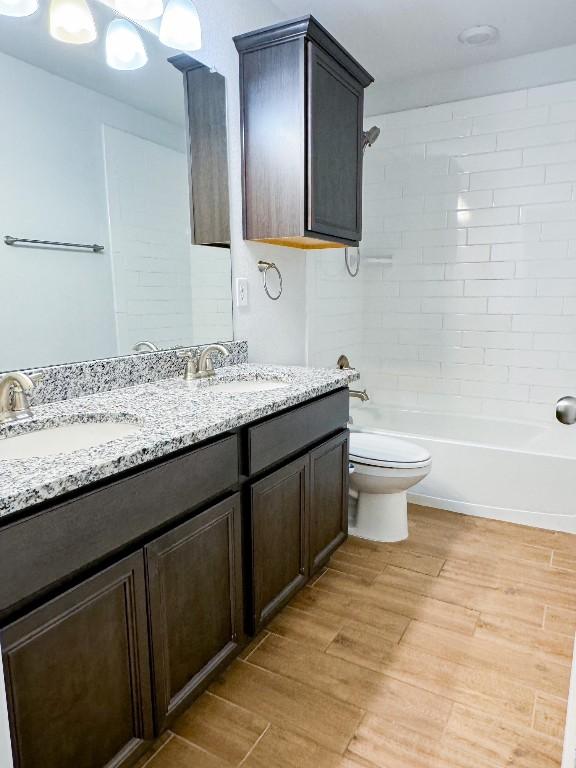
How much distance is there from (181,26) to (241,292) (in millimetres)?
1004

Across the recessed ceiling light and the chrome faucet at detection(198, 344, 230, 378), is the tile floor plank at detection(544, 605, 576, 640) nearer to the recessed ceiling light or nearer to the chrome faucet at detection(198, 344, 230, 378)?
the chrome faucet at detection(198, 344, 230, 378)

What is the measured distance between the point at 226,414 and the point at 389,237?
2.56 meters

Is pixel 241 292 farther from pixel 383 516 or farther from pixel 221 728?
pixel 221 728

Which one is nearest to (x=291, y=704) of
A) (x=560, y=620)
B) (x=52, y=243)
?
(x=560, y=620)

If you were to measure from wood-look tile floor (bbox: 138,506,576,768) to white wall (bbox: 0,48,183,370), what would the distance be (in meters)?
1.14

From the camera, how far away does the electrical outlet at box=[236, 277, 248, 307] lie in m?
2.34

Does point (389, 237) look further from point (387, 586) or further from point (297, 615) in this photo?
point (297, 615)

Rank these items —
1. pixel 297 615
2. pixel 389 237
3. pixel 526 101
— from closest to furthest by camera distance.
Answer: pixel 297 615, pixel 526 101, pixel 389 237

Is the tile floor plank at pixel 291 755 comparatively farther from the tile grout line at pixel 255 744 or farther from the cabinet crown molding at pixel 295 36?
the cabinet crown molding at pixel 295 36

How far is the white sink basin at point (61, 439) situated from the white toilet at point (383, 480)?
1280mm

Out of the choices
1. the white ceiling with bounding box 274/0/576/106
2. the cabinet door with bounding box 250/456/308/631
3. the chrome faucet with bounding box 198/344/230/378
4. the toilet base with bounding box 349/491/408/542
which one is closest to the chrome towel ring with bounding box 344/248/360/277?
the white ceiling with bounding box 274/0/576/106

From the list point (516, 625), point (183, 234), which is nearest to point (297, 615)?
point (516, 625)

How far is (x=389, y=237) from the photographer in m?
3.55

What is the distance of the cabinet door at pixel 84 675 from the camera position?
35.9 inches
